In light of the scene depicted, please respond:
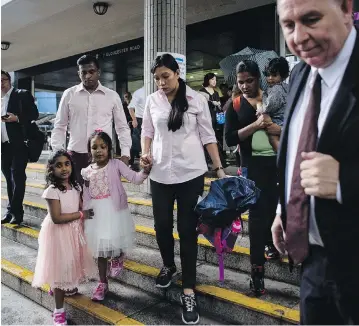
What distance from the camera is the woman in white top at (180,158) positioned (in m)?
2.77

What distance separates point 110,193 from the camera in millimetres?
3039

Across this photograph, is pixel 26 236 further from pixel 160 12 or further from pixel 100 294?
pixel 160 12

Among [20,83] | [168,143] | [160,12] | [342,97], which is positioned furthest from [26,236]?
[20,83]

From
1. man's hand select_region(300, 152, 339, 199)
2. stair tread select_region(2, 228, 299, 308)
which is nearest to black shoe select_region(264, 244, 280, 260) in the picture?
stair tread select_region(2, 228, 299, 308)

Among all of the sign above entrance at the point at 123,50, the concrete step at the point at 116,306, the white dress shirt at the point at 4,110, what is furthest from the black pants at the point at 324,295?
the sign above entrance at the point at 123,50

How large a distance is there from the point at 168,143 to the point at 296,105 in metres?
1.52

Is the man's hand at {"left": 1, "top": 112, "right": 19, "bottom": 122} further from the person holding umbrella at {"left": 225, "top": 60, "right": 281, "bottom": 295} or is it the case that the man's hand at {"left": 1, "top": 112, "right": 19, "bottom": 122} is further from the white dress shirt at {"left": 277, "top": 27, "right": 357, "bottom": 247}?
the white dress shirt at {"left": 277, "top": 27, "right": 357, "bottom": 247}

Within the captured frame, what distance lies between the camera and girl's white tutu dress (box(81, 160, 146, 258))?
2.96 metres

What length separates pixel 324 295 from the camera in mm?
1234

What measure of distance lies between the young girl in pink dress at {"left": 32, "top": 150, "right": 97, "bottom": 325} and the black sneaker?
86 cm

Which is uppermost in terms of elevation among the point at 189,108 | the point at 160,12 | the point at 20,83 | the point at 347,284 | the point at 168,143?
the point at 20,83

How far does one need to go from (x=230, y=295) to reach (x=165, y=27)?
3509 mm

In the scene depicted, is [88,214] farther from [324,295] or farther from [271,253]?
[324,295]

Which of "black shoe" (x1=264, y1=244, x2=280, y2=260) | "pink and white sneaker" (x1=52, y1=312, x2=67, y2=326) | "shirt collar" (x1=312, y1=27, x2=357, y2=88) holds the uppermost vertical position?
"shirt collar" (x1=312, y1=27, x2=357, y2=88)
